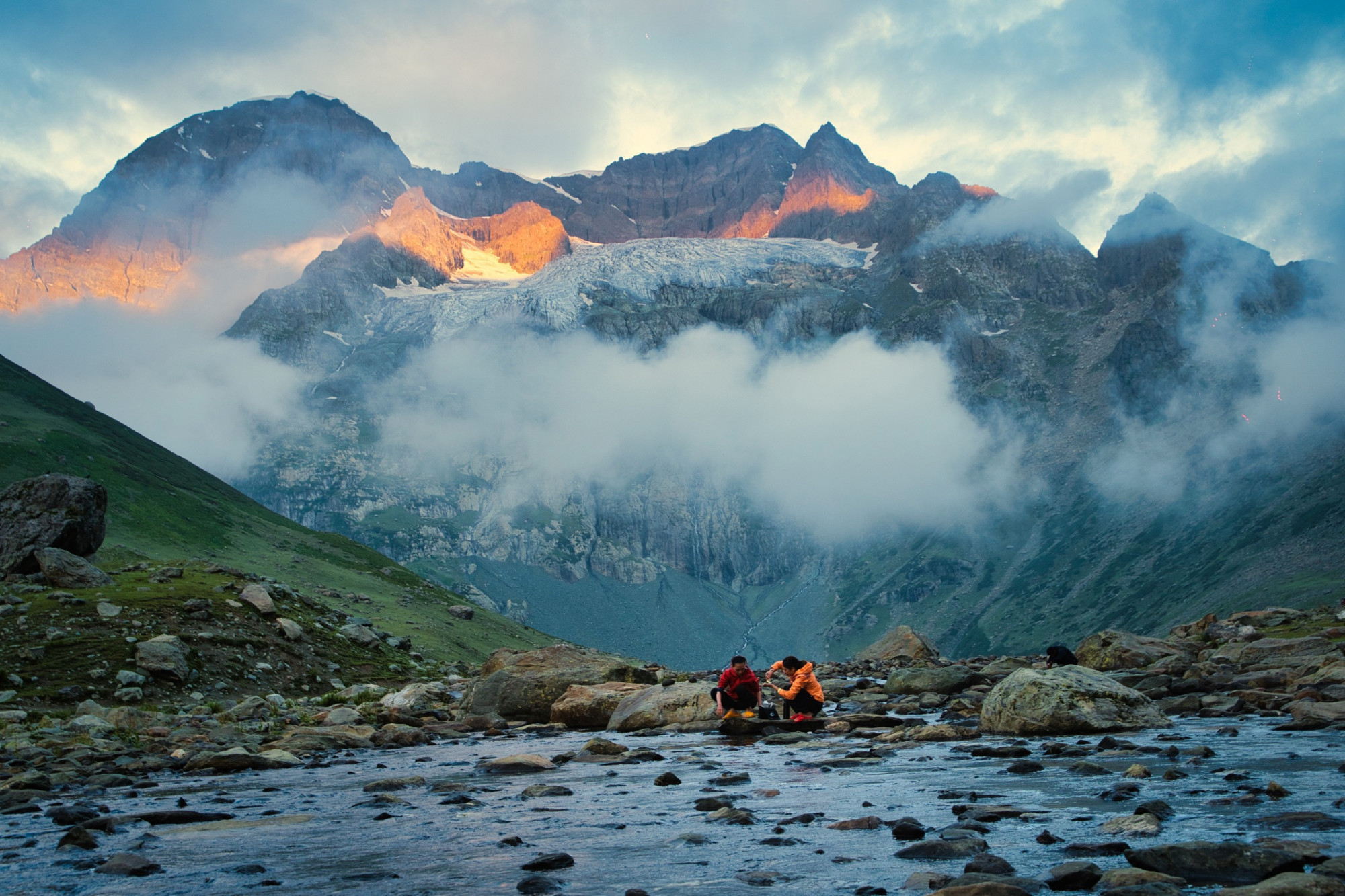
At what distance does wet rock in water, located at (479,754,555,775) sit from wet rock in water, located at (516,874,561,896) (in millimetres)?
12776

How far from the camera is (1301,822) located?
42.0ft

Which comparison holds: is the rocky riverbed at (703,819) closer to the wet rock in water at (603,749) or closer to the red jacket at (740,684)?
the wet rock in water at (603,749)

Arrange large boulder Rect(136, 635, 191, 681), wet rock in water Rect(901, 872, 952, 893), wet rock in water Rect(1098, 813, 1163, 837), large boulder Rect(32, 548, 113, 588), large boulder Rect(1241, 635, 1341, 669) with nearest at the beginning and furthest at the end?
1. wet rock in water Rect(901, 872, 952, 893)
2. wet rock in water Rect(1098, 813, 1163, 837)
3. large boulder Rect(136, 635, 191, 681)
4. large boulder Rect(1241, 635, 1341, 669)
5. large boulder Rect(32, 548, 113, 588)

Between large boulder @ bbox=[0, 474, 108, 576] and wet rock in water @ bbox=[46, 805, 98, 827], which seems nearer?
wet rock in water @ bbox=[46, 805, 98, 827]

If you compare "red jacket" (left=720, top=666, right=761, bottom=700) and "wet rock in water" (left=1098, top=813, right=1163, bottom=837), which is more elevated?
"wet rock in water" (left=1098, top=813, right=1163, bottom=837)

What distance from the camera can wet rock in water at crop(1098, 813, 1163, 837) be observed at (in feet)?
41.6

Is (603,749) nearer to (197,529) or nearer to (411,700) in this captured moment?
(411,700)

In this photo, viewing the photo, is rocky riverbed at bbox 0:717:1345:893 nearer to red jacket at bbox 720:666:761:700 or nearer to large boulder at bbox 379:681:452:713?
red jacket at bbox 720:666:761:700

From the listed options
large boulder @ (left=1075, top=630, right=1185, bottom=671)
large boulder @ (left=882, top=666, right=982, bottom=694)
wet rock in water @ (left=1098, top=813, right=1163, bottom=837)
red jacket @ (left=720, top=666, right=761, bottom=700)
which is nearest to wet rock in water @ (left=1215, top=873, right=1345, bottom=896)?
wet rock in water @ (left=1098, top=813, right=1163, bottom=837)

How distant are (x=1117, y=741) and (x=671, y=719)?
57.1 ft

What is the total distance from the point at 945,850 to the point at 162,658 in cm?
3939

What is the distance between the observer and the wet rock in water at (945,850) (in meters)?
12.4

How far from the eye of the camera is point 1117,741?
77.2 feet

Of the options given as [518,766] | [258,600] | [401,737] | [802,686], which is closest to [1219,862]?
[518,766]
